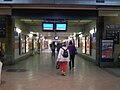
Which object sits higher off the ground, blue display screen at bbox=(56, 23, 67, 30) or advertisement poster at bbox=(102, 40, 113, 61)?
blue display screen at bbox=(56, 23, 67, 30)

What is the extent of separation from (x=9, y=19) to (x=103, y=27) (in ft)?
20.0

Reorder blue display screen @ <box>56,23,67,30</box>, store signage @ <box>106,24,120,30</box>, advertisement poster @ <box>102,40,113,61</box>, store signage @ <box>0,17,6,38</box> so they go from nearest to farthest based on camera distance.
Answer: advertisement poster @ <box>102,40,113,61</box>
store signage @ <box>106,24,120,30</box>
store signage @ <box>0,17,6,38</box>
blue display screen @ <box>56,23,67,30</box>

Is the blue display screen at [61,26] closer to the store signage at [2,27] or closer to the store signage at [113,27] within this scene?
the store signage at [113,27]

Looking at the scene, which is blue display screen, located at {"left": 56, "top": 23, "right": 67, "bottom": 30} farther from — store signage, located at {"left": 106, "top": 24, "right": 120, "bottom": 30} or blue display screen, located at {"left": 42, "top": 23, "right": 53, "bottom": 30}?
store signage, located at {"left": 106, "top": 24, "right": 120, "bottom": 30}

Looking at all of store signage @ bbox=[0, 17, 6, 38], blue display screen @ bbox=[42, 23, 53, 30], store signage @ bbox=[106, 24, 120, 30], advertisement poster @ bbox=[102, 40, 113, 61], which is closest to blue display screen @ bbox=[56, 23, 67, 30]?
blue display screen @ bbox=[42, 23, 53, 30]

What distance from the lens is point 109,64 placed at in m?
16.9

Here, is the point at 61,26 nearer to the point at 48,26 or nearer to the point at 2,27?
the point at 48,26

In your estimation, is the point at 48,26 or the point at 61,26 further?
the point at 48,26

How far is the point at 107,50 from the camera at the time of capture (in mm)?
16859

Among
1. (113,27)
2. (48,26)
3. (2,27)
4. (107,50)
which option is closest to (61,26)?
(48,26)

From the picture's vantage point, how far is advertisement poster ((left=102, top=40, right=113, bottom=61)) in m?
16.8

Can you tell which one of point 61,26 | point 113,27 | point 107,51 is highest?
point 61,26

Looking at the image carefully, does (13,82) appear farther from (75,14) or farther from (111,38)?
(111,38)

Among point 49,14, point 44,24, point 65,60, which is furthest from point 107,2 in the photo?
point 44,24
